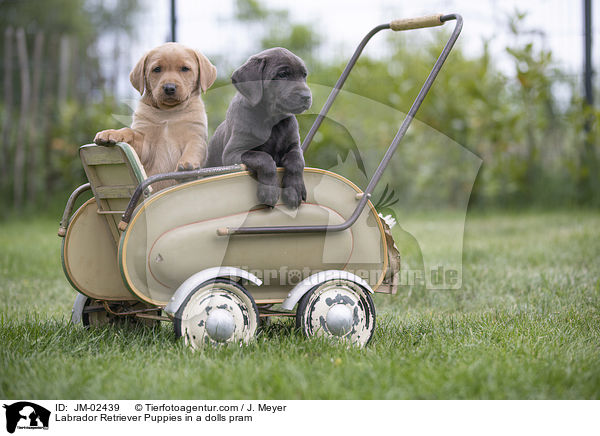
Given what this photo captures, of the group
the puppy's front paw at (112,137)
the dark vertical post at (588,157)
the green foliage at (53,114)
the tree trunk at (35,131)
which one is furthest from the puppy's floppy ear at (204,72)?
the dark vertical post at (588,157)

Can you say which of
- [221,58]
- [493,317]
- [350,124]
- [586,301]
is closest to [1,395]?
[493,317]

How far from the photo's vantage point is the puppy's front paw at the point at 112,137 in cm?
239

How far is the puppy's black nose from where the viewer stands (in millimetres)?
2478

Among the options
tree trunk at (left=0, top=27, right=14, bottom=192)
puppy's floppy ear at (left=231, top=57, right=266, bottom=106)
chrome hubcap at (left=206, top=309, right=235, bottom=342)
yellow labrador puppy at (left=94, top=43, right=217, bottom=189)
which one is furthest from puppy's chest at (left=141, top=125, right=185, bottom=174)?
tree trunk at (left=0, top=27, right=14, bottom=192)

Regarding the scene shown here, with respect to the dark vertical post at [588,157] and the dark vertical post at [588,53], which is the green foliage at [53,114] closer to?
the dark vertical post at [588,157]

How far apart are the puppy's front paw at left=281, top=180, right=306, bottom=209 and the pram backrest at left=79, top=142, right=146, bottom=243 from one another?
52 centimetres

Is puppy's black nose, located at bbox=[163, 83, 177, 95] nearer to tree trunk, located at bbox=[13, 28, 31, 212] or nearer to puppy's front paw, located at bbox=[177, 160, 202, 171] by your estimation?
puppy's front paw, located at bbox=[177, 160, 202, 171]

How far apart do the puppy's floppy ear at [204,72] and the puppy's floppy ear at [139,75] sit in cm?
21

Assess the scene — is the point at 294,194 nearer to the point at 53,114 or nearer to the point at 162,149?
the point at 162,149

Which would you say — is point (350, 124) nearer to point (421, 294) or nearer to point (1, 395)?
point (421, 294)

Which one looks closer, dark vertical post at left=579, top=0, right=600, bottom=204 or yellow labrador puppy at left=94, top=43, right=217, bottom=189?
yellow labrador puppy at left=94, top=43, right=217, bottom=189

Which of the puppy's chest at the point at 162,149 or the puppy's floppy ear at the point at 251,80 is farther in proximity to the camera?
the puppy's chest at the point at 162,149
